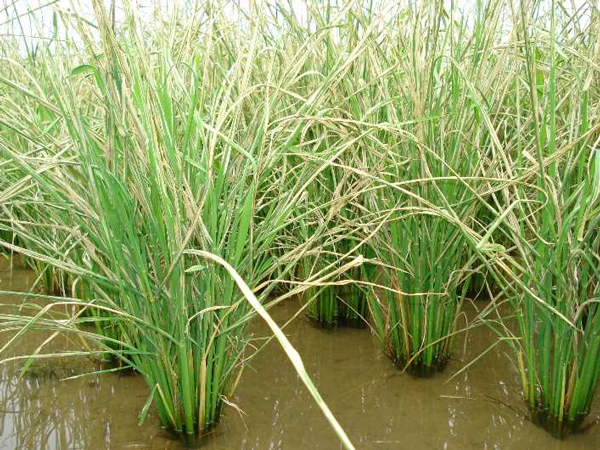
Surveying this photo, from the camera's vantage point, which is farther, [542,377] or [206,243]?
[542,377]

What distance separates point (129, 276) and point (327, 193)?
677 millimetres

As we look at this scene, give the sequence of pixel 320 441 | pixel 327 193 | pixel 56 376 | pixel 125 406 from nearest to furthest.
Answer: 1. pixel 320 441
2. pixel 125 406
3. pixel 56 376
4. pixel 327 193

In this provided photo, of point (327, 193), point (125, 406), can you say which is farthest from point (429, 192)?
point (125, 406)

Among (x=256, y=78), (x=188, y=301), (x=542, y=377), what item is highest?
(x=256, y=78)

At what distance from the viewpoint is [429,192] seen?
1.25 m

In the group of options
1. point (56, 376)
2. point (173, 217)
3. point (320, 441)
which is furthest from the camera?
point (56, 376)

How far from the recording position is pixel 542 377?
112 cm

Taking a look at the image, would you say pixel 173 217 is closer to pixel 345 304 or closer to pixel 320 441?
pixel 320 441

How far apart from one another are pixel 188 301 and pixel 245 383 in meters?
0.37

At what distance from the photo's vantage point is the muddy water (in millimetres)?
1109

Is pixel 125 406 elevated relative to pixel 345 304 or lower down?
lower down

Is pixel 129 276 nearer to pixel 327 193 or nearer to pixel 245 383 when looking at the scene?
pixel 245 383

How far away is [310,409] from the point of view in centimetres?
121

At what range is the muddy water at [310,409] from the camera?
3.64ft
